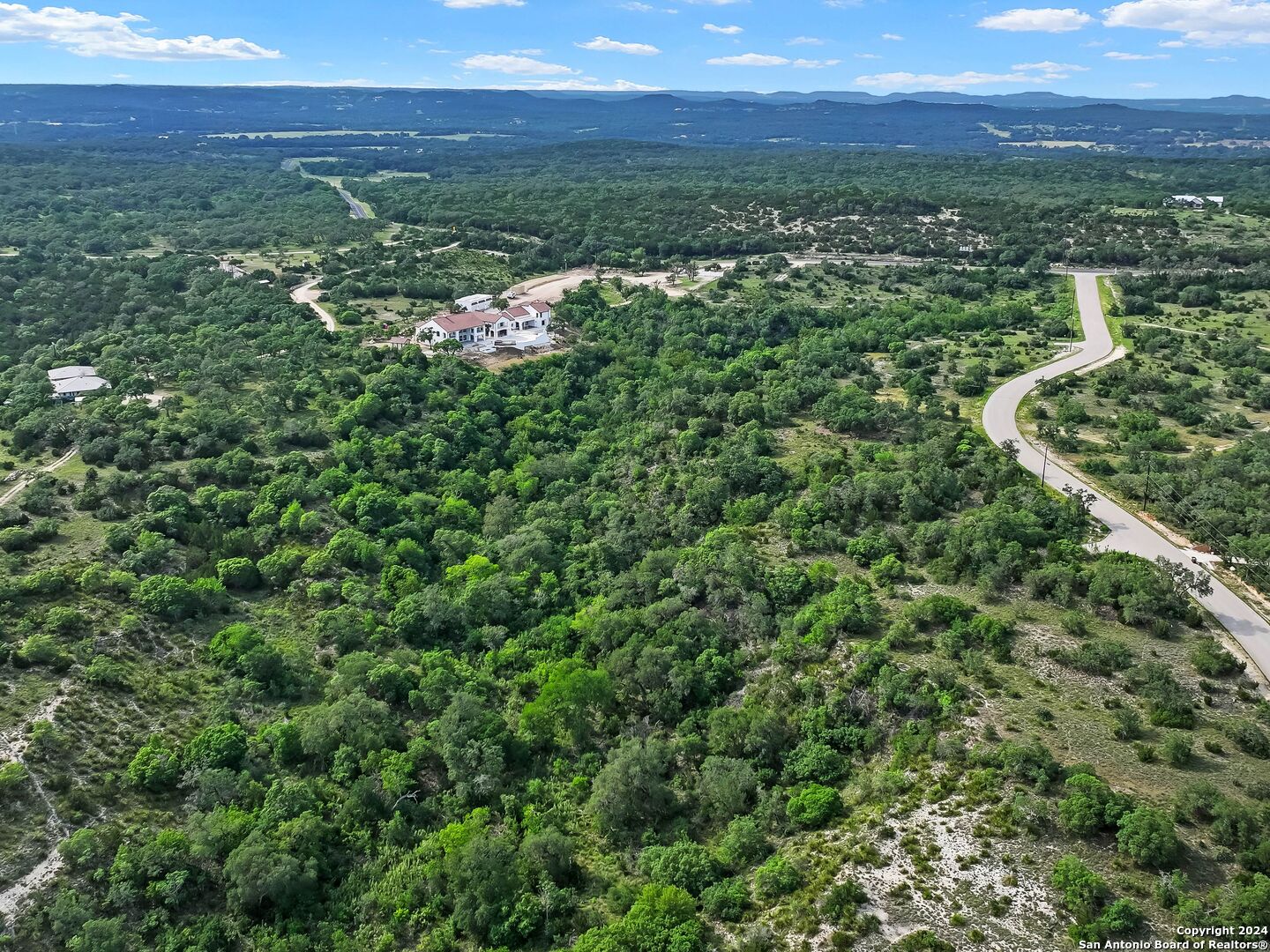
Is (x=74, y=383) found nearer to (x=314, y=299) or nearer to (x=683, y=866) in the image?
(x=314, y=299)

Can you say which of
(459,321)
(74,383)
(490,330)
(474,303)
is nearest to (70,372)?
(74,383)

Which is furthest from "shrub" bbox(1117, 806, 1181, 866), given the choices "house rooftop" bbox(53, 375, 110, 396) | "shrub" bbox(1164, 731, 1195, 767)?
"house rooftop" bbox(53, 375, 110, 396)

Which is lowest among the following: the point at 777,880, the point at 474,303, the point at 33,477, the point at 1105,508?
the point at 777,880

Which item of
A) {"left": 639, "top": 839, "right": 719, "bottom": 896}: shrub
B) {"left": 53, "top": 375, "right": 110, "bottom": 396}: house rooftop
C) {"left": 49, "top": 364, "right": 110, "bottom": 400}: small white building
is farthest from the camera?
{"left": 53, "top": 375, "right": 110, "bottom": 396}: house rooftop

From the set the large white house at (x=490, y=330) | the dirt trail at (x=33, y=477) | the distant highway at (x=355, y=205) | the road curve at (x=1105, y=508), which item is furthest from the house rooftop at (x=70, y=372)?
the distant highway at (x=355, y=205)

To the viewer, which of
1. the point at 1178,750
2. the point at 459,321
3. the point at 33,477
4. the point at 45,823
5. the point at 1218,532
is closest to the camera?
the point at 1178,750

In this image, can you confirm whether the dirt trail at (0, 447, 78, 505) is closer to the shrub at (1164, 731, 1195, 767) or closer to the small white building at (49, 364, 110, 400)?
the small white building at (49, 364, 110, 400)
